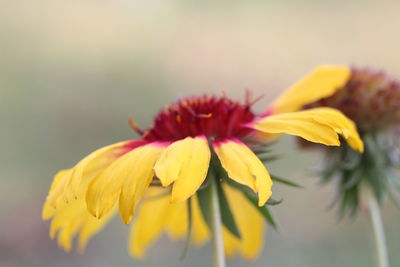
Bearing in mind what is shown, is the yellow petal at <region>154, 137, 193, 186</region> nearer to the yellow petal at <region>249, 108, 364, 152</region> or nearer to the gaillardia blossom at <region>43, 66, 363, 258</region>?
the gaillardia blossom at <region>43, 66, 363, 258</region>

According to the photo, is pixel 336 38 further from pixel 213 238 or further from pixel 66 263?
pixel 213 238

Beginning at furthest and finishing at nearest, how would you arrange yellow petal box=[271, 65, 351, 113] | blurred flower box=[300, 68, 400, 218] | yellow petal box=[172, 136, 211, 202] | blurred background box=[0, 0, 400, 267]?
1. blurred background box=[0, 0, 400, 267]
2. blurred flower box=[300, 68, 400, 218]
3. yellow petal box=[271, 65, 351, 113]
4. yellow petal box=[172, 136, 211, 202]

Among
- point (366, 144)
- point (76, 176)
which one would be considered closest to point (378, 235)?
point (366, 144)

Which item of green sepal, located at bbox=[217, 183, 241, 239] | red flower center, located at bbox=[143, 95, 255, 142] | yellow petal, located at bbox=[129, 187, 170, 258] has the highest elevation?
red flower center, located at bbox=[143, 95, 255, 142]

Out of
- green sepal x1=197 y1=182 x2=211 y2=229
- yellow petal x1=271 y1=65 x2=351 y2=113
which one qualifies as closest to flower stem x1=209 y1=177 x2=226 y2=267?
green sepal x1=197 y1=182 x2=211 y2=229

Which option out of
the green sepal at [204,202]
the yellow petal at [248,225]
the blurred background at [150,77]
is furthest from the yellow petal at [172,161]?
the blurred background at [150,77]

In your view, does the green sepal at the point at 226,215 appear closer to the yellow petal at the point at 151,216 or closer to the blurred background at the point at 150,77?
the yellow petal at the point at 151,216

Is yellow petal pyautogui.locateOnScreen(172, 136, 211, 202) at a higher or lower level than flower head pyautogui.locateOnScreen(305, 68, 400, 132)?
higher

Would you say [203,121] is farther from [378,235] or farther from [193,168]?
[378,235]
